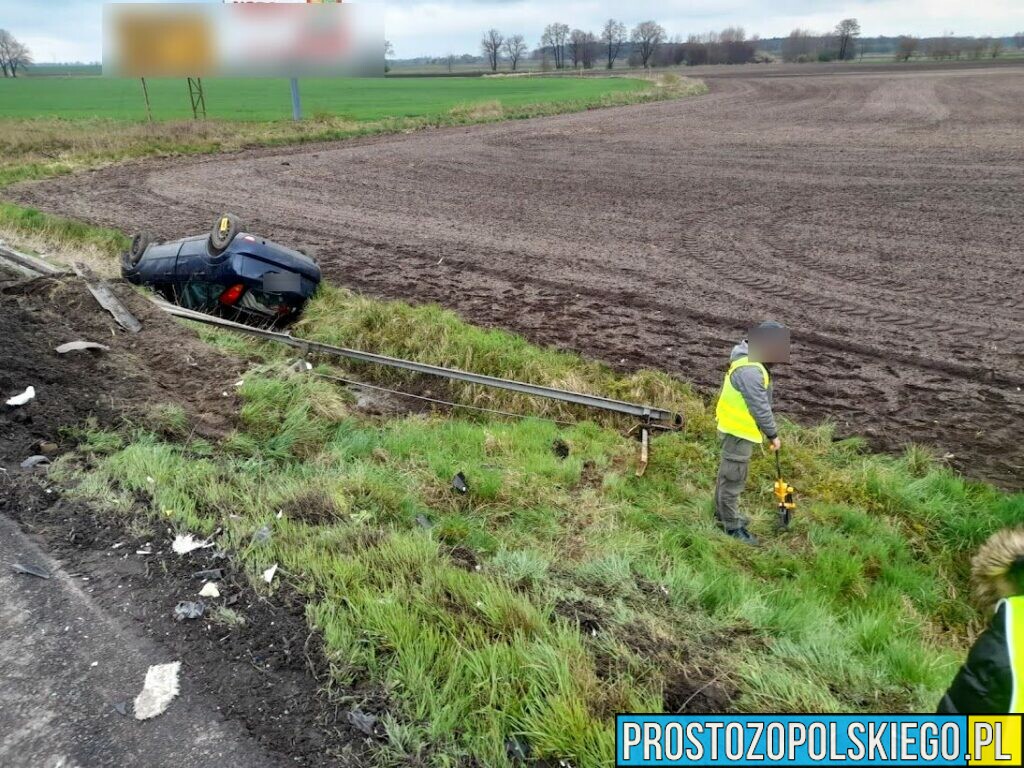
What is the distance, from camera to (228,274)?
834 centimetres

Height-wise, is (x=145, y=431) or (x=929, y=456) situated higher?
(x=145, y=431)

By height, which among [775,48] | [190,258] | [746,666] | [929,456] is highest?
[775,48]

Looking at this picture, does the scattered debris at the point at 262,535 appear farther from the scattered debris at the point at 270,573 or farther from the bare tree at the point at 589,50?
the bare tree at the point at 589,50

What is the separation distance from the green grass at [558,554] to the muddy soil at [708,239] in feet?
3.50

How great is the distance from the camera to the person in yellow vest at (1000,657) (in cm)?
188

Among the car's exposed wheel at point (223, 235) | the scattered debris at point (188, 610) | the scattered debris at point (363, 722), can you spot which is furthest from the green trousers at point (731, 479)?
the car's exposed wheel at point (223, 235)

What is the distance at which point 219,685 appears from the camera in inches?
114

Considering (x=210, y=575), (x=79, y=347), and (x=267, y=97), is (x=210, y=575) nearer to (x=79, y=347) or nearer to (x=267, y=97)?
(x=79, y=347)

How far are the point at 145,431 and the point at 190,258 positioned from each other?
13.1 feet

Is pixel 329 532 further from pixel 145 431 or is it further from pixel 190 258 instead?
pixel 190 258

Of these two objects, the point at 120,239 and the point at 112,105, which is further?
the point at 112,105

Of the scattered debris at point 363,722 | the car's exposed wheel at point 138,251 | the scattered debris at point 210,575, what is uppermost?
the car's exposed wheel at point 138,251

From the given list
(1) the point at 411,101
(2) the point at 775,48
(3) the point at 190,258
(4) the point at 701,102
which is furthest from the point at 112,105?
(2) the point at 775,48

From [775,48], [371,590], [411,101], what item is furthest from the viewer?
[775,48]
